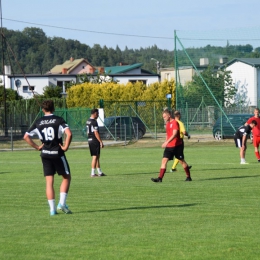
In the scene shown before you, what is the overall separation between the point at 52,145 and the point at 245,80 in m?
35.5

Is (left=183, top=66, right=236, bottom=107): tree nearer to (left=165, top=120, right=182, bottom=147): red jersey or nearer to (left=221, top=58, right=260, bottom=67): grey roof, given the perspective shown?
(left=221, top=58, right=260, bottom=67): grey roof

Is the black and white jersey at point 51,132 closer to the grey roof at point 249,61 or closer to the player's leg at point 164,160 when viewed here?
the player's leg at point 164,160

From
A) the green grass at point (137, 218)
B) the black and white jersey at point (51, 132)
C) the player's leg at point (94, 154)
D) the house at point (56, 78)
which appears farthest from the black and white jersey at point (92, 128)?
the house at point (56, 78)

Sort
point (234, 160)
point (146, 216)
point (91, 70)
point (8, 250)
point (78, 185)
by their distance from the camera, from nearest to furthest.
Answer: point (8, 250)
point (146, 216)
point (78, 185)
point (234, 160)
point (91, 70)

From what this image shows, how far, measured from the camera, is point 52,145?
12.3 meters

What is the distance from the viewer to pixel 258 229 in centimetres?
1030

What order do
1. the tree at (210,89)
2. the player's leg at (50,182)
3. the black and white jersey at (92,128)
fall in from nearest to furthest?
the player's leg at (50,182) < the black and white jersey at (92,128) < the tree at (210,89)

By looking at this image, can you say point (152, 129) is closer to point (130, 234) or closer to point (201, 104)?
point (201, 104)

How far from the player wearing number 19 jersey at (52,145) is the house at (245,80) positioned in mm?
32064

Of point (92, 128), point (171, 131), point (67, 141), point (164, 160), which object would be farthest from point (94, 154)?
point (67, 141)

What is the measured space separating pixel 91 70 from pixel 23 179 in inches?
4234

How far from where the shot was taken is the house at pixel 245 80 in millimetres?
44375

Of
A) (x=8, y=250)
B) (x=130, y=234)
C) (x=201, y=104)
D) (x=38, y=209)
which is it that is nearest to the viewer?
(x=8, y=250)

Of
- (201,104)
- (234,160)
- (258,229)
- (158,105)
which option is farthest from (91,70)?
(258,229)
